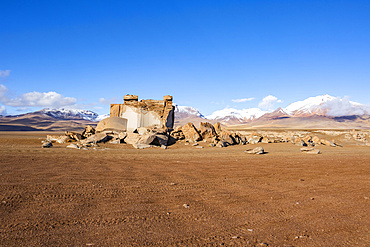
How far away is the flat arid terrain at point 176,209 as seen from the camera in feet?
12.0

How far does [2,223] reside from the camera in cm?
390

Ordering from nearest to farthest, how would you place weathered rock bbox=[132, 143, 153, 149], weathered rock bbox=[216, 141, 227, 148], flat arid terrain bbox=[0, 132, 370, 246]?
flat arid terrain bbox=[0, 132, 370, 246], weathered rock bbox=[132, 143, 153, 149], weathered rock bbox=[216, 141, 227, 148]

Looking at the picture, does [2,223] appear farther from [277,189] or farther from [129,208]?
[277,189]

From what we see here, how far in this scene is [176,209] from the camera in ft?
15.9

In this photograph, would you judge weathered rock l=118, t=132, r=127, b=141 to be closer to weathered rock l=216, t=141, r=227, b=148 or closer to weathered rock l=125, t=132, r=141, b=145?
weathered rock l=125, t=132, r=141, b=145

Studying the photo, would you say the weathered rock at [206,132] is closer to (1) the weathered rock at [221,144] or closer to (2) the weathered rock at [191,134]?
(2) the weathered rock at [191,134]

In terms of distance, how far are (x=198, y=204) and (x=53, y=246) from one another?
260 cm

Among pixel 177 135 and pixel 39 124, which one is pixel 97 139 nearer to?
pixel 177 135

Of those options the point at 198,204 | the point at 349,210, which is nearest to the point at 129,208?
the point at 198,204

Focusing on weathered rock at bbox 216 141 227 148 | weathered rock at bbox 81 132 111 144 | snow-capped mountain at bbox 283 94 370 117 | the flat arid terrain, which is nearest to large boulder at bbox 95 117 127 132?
weathered rock at bbox 81 132 111 144

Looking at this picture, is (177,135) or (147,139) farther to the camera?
(177,135)

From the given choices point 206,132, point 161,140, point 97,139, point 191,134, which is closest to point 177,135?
point 191,134

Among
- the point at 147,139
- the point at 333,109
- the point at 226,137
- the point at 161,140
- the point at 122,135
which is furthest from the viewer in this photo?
the point at 333,109

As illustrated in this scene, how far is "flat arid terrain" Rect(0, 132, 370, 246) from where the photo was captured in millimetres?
3668
